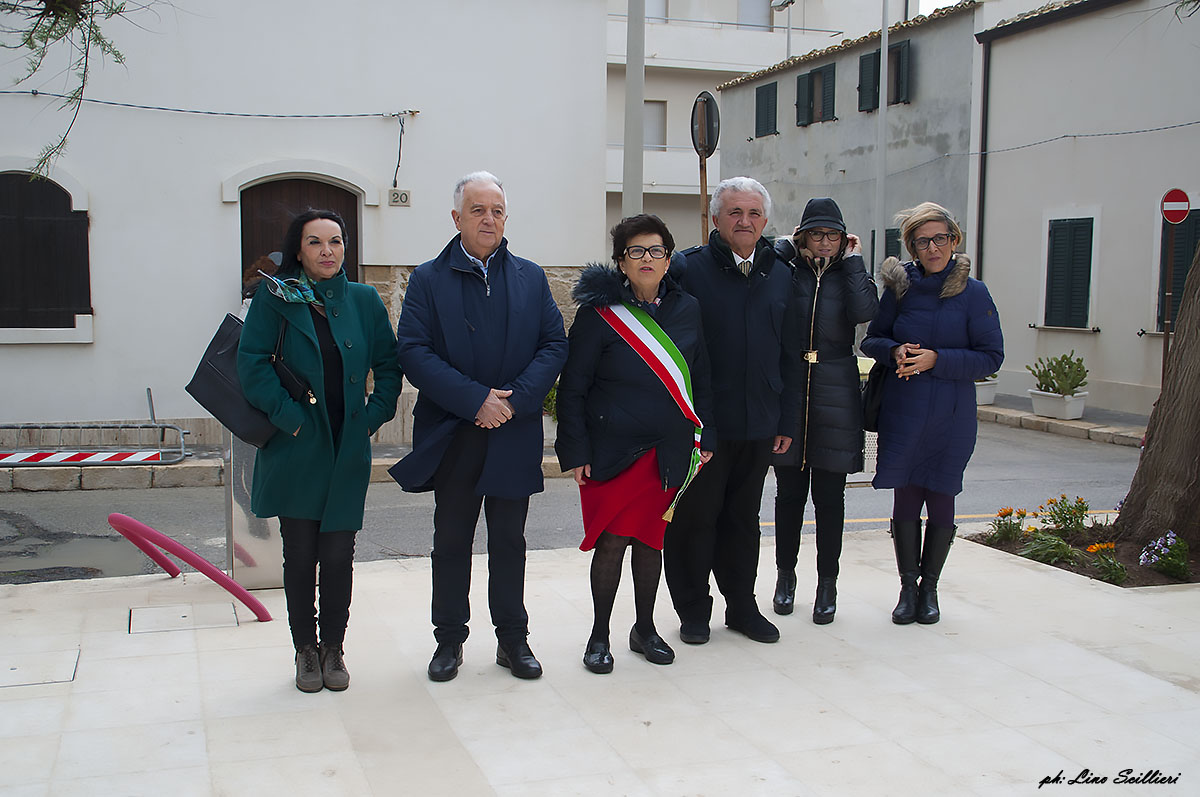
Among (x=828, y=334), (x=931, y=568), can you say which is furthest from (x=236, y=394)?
(x=931, y=568)

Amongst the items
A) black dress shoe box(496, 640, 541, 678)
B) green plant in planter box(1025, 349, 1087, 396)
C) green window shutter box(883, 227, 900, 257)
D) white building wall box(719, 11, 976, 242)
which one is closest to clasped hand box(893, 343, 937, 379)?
black dress shoe box(496, 640, 541, 678)

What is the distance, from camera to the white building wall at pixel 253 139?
1022cm

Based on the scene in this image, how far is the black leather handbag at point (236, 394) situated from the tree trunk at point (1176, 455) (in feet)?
15.9

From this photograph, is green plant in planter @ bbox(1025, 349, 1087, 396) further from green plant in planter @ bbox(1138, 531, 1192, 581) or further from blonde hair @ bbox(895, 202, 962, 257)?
blonde hair @ bbox(895, 202, 962, 257)

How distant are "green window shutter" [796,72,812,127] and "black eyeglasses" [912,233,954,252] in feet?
61.2

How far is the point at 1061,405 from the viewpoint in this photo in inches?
566

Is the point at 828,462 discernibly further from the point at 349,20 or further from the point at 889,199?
the point at 889,199

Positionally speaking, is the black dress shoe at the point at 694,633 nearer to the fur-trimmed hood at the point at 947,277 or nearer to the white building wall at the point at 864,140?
the fur-trimmed hood at the point at 947,277

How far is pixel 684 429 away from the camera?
14.6ft

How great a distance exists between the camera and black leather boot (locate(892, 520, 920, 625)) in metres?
5.24

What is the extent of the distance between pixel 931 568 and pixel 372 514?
4.49 metres


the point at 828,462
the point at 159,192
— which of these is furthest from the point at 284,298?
the point at 159,192

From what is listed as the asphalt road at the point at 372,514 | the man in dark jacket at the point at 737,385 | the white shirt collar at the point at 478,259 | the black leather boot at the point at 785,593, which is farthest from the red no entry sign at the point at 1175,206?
the white shirt collar at the point at 478,259

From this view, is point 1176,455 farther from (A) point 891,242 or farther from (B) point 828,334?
(A) point 891,242
